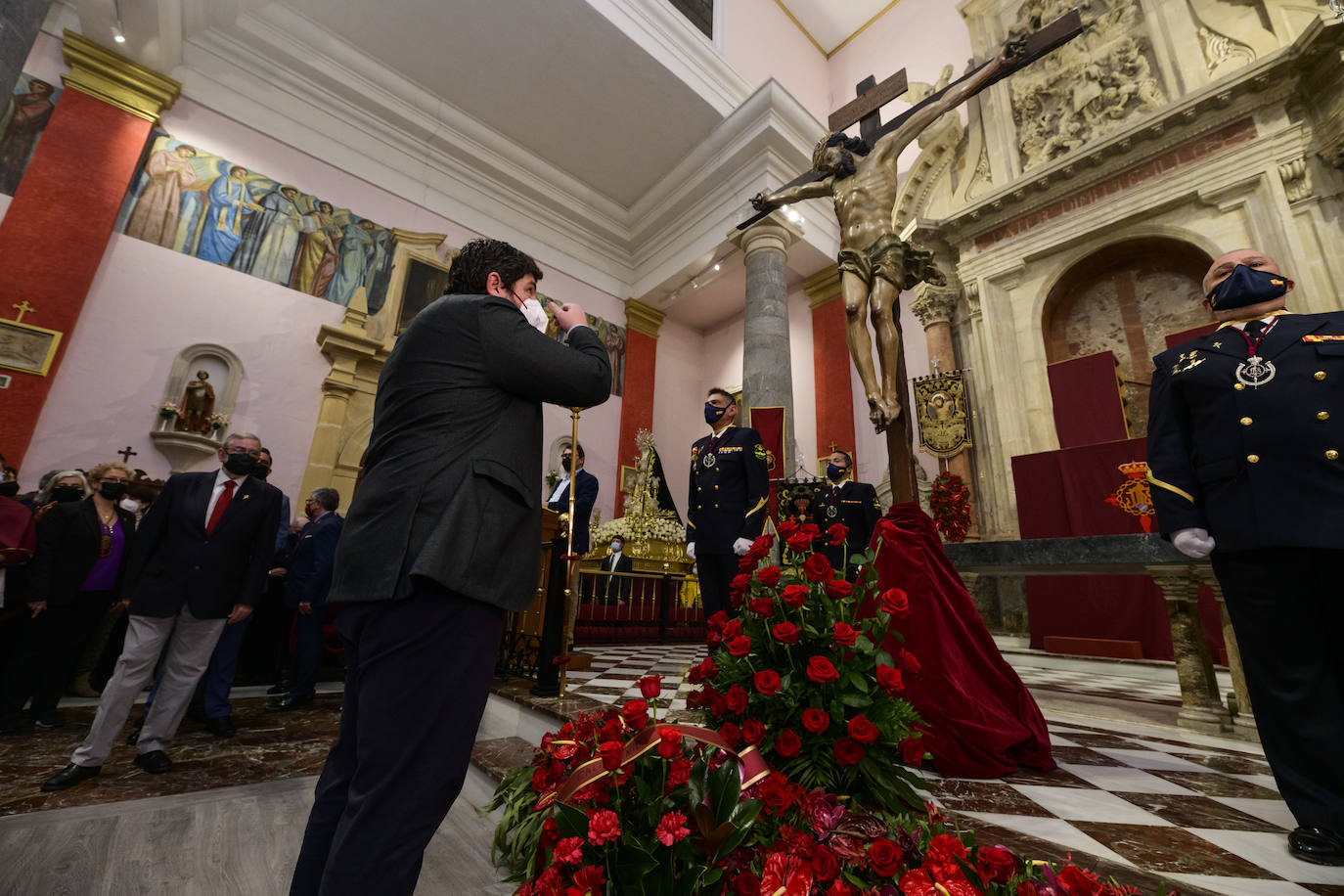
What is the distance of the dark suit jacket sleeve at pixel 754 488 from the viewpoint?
3660 mm

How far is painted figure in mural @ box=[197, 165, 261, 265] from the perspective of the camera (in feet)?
23.8

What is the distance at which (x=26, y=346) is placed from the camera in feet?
19.0

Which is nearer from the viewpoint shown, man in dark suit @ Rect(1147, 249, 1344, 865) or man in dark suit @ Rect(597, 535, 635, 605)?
man in dark suit @ Rect(1147, 249, 1344, 865)

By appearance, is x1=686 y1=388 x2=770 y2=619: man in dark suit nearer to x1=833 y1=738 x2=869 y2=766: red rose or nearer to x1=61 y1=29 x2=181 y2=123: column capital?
x1=833 y1=738 x2=869 y2=766: red rose

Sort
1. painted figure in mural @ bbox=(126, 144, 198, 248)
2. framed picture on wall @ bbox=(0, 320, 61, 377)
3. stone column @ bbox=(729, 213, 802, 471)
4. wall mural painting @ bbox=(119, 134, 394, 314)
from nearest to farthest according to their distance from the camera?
framed picture on wall @ bbox=(0, 320, 61, 377), painted figure in mural @ bbox=(126, 144, 198, 248), wall mural painting @ bbox=(119, 134, 394, 314), stone column @ bbox=(729, 213, 802, 471)

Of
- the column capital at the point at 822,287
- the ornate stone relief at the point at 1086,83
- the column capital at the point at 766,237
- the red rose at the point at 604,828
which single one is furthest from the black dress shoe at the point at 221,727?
the ornate stone relief at the point at 1086,83

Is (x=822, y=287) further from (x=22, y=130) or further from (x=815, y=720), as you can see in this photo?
(x=22, y=130)

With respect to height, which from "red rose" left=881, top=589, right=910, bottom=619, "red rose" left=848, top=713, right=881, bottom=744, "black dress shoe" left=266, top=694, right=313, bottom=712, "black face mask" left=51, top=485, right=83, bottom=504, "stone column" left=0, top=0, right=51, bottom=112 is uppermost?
"stone column" left=0, top=0, right=51, bottom=112

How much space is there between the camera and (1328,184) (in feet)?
19.2

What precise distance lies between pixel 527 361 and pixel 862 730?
1.24 meters

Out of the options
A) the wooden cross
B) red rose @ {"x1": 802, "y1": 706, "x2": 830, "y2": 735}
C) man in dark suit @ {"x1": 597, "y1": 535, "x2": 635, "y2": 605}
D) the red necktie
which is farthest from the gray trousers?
man in dark suit @ {"x1": 597, "y1": 535, "x2": 635, "y2": 605}

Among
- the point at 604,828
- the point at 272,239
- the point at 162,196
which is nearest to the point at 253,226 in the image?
the point at 272,239

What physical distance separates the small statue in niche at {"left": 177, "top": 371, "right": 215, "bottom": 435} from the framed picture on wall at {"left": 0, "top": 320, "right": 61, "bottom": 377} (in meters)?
1.13

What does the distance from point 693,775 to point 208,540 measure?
298 cm
